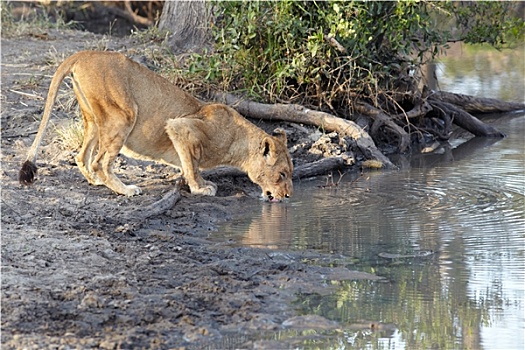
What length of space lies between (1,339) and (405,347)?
2.01 m

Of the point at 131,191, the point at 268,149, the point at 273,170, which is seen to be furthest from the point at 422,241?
the point at 131,191

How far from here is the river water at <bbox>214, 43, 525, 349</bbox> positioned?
4914 mm

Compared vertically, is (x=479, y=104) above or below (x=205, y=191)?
below

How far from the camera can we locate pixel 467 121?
11336 millimetres

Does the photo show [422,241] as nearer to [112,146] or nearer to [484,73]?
[112,146]

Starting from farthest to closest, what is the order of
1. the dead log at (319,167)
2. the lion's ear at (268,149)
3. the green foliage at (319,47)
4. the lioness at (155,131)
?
the green foliage at (319,47), the dead log at (319,167), the lion's ear at (268,149), the lioness at (155,131)

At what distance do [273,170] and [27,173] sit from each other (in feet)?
7.16

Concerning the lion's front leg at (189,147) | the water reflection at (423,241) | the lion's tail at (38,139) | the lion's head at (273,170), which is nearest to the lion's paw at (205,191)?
the lion's front leg at (189,147)

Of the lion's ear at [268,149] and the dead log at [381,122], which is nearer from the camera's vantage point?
the lion's ear at [268,149]

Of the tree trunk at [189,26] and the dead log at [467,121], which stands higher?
the tree trunk at [189,26]

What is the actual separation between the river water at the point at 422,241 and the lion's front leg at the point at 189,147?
0.60 meters

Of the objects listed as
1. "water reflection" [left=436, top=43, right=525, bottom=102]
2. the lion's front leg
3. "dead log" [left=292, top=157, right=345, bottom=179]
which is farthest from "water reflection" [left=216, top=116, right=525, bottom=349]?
"water reflection" [left=436, top=43, right=525, bottom=102]

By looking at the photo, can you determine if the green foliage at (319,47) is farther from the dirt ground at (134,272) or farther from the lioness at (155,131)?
the dirt ground at (134,272)

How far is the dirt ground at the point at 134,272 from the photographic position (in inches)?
183
